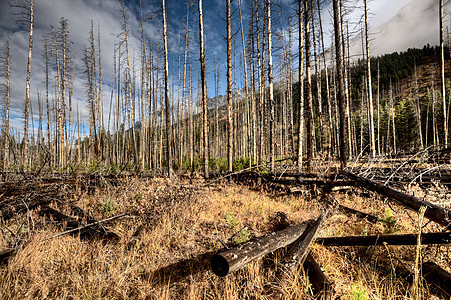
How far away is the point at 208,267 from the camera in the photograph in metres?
2.66

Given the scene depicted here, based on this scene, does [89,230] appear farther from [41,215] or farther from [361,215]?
[361,215]

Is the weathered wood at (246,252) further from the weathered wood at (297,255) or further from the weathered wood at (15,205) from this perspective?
the weathered wood at (15,205)

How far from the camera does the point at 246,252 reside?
193 cm

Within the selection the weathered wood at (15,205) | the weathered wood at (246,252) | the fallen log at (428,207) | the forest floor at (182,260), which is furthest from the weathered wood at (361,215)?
the weathered wood at (15,205)

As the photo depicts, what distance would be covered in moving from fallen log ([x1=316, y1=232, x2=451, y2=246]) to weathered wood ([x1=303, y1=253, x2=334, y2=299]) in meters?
0.64

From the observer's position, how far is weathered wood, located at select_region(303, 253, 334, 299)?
1.75 m

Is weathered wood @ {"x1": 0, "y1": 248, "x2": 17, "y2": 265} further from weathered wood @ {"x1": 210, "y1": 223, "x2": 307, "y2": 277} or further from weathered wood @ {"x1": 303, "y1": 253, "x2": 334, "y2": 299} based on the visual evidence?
weathered wood @ {"x1": 303, "y1": 253, "x2": 334, "y2": 299}

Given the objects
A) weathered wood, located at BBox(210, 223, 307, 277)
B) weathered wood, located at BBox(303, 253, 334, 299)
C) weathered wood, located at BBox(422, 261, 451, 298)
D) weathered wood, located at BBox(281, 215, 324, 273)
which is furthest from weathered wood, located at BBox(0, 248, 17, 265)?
weathered wood, located at BBox(422, 261, 451, 298)

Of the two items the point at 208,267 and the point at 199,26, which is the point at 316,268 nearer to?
the point at 208,267

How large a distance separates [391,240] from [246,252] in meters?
2.01

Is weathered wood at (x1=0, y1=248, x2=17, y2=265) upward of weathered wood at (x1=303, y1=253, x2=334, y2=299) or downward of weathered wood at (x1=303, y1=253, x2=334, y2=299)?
upward

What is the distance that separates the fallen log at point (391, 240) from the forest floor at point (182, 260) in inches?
4.7

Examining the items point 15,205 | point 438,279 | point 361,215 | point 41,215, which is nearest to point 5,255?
point 15,205

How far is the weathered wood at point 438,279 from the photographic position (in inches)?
70.5
